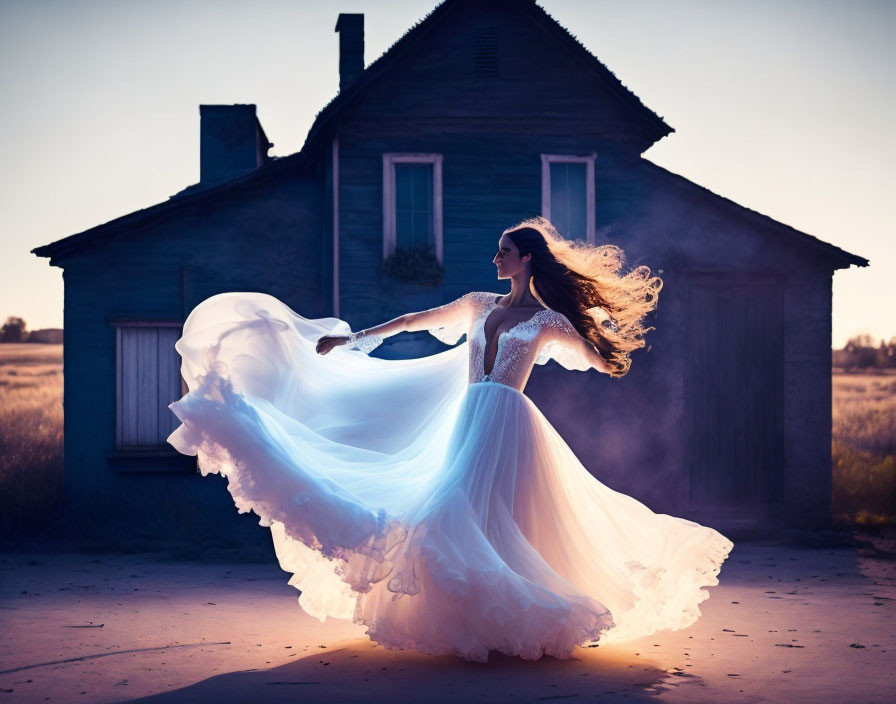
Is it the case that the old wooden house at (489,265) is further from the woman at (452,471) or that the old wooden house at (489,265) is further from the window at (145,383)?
the woman at (452,471)

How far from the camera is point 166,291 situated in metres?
13.7

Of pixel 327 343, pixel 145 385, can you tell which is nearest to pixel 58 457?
pixel 145 385

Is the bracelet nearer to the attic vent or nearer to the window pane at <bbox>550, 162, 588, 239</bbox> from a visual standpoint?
the window pane at <bbox>550, 162, 588, 239</bbox>

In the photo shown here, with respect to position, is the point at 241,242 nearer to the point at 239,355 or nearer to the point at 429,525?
the point at 239,355

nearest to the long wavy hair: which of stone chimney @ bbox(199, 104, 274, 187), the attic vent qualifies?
the attic vent

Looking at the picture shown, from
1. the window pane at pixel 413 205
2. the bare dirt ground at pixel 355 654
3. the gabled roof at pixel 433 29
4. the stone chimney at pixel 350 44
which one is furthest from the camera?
the stone chimney at pixel 350 44

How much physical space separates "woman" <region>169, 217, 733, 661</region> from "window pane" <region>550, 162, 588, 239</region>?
6.81 m

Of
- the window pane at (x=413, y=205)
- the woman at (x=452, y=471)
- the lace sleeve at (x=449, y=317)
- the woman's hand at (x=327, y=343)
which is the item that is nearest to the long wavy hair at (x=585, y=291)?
the woman at (x=452, y=471)

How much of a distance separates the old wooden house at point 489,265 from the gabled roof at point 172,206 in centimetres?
3

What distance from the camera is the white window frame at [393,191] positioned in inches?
508

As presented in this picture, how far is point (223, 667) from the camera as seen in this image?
18.4 feet

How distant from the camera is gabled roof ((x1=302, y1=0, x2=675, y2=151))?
1265 centimetres

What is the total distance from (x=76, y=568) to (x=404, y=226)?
5.82 m

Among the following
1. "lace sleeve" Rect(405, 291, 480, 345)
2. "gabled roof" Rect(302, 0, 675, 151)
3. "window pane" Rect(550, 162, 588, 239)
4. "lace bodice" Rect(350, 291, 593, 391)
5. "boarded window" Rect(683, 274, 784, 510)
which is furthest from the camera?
"boarded window" Rect(683, 274, 784, 510)
